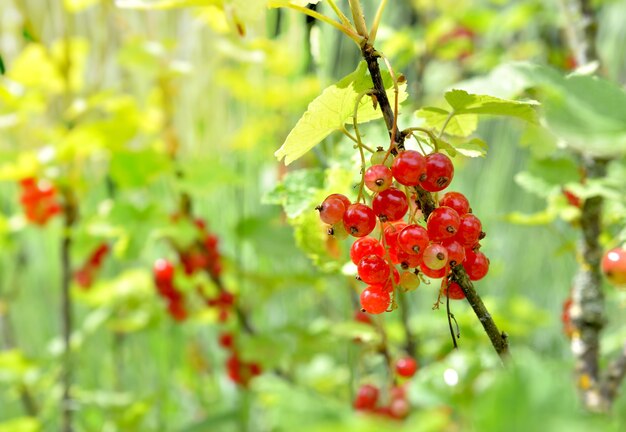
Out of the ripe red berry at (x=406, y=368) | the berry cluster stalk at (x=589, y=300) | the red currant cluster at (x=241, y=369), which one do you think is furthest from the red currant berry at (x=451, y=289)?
the red currant cluster at (x=241, y=369)

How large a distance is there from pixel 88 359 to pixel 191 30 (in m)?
0.91

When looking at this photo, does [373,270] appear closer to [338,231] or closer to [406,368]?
[338,231]

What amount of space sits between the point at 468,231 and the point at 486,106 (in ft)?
0.30

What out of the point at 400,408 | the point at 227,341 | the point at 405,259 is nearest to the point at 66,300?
the point at 227,341

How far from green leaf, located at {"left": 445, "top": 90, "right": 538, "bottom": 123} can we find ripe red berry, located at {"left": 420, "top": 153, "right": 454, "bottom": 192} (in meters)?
0.05

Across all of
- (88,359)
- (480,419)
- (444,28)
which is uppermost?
(444,28)

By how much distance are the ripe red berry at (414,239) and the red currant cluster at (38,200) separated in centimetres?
102

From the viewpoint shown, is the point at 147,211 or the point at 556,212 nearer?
the point at 556,212

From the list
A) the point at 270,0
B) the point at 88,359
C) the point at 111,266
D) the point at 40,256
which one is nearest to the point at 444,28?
the point at 270,0

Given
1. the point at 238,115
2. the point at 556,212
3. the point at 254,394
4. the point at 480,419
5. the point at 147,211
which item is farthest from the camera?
the point at 238,115

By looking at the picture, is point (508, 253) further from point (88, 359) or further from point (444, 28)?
point (88, 359)

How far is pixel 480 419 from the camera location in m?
0.25

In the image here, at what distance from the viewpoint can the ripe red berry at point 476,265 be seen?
19.6 inches

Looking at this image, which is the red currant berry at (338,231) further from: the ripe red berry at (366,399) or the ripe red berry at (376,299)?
the ripe red berry at (366,399)
